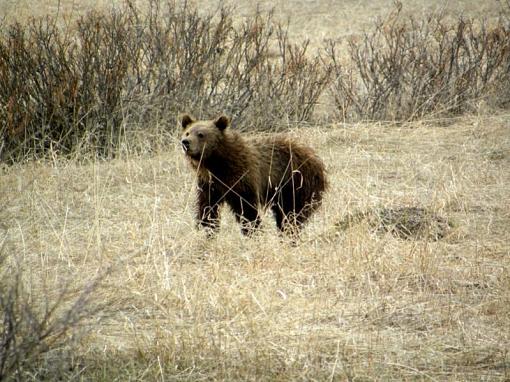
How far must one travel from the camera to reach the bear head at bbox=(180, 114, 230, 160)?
7.06m

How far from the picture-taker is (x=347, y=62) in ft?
56.3

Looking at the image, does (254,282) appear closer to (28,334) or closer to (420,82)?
(28,334)

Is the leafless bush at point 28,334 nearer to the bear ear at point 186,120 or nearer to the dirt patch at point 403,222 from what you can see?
the dirt patch at point 403,222

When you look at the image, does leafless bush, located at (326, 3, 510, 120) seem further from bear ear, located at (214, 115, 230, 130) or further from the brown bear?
bear ear, located at (214, 115, 230, 130)

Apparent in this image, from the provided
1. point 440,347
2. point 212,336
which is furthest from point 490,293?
point 212,336

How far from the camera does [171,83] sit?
36.9ft

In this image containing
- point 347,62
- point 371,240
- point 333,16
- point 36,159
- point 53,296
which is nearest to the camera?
point 53,296

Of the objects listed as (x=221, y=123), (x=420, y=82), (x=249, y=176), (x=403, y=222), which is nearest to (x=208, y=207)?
(x=249, y=176)

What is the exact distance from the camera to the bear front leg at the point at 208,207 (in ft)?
23.4

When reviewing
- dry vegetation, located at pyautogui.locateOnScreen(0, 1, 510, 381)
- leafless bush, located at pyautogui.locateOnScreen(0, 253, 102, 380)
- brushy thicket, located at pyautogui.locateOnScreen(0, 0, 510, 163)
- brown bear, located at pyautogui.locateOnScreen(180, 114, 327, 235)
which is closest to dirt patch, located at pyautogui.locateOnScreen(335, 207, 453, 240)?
dry vegetation, located at pyautogui.locateOnScreen(0, 1, 510, 381)

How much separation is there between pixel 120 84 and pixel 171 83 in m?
0.89

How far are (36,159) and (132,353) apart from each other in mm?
5949

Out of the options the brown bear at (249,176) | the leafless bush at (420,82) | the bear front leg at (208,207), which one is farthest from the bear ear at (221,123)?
the leafless bush at (420,82)

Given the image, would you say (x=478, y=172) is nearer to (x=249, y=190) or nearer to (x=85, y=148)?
(x=249, y=190)
